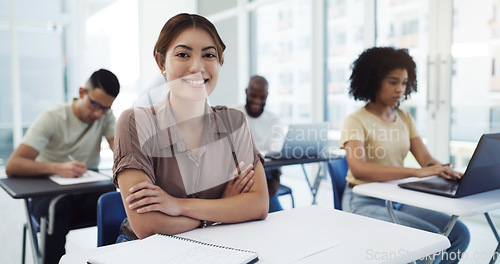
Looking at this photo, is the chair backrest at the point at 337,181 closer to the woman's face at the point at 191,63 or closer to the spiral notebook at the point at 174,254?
the woman's face at the point at 191,63

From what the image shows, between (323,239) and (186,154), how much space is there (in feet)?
1.70

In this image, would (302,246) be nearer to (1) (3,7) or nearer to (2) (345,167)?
(2) (345,167)

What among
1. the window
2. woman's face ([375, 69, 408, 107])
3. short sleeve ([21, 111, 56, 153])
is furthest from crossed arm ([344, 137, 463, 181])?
the window

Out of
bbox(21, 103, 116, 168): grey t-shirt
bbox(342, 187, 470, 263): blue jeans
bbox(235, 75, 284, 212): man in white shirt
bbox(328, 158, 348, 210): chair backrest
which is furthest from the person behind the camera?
bbox(235, 75, 284, 212): man in white shirt

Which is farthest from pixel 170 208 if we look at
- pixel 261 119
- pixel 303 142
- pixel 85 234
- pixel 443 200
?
pixel 261 119

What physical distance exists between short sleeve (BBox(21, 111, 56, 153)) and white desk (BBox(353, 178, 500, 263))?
1754mm

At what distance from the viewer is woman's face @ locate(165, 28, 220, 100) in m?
1.32

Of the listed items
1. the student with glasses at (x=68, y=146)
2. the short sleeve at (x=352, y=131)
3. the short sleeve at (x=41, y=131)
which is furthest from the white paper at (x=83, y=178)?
the short sleeve at (x=352, y=131)

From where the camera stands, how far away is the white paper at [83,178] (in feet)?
6.74

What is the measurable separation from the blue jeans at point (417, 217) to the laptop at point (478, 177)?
190 millimetres

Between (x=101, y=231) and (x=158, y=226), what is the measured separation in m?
0.40

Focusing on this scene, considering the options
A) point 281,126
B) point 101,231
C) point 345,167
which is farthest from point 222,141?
point 281,126

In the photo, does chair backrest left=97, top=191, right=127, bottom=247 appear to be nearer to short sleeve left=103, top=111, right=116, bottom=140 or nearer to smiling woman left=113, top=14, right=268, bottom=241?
smiling woman left=113, top=14, right=268, bottom=241

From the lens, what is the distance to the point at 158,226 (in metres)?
1.13
